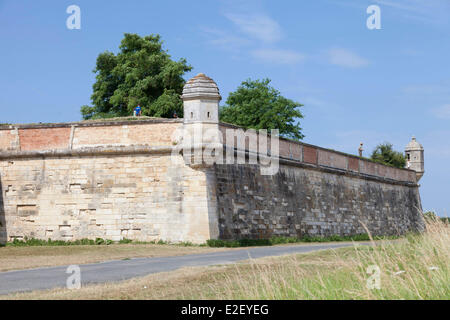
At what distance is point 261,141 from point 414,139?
79.5 feet

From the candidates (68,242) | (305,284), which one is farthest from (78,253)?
(305,284)

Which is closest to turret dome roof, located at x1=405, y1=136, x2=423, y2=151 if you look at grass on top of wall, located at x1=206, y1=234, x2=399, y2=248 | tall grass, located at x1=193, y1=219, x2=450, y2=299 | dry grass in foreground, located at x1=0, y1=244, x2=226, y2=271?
grass on top of wall, located at x1=206, y1=234, x2=399, y2=248

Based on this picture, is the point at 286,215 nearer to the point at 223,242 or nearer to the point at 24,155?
the point at 223,242

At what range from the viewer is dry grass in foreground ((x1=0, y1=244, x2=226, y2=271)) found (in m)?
15.6

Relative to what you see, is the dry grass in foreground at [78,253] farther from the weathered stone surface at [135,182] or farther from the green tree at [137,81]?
the green tree at [137,81]

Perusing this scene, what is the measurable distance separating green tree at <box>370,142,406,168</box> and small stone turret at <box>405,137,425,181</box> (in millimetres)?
7298

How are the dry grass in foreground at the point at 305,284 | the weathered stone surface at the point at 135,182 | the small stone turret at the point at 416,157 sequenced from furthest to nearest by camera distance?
the small stone turret at the point at 416,157
the weathered stone surface at the point at 135,182
the dry grass in foreground at the point at 305,284

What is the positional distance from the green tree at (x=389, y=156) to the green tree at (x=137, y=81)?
69.7 ft

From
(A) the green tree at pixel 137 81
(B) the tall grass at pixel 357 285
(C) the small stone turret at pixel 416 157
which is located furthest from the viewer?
(C) the small stone turret at pixel 416 157

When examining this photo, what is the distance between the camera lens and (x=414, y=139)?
1833 inches

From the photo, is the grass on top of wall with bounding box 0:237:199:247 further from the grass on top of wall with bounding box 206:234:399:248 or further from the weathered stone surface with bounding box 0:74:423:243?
the grass on top of wall with bounding box 206:234:399:248

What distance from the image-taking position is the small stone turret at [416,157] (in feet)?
150

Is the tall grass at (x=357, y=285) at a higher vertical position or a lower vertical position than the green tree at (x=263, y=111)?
lower

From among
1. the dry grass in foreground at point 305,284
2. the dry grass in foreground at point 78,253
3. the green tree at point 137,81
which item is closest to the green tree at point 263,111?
the green tree at point 137,81
